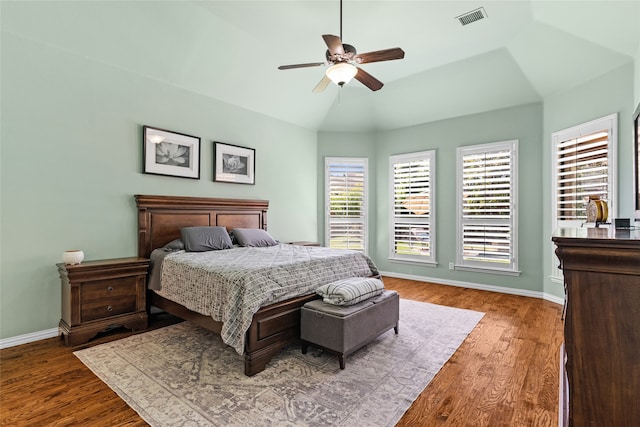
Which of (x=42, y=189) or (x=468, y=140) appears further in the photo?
(x=468, y=140)

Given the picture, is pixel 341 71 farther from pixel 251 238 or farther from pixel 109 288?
pixel 109 288

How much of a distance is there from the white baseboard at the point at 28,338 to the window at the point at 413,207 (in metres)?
5.07

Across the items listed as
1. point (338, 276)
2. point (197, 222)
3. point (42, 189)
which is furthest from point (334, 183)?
point (42, 189)

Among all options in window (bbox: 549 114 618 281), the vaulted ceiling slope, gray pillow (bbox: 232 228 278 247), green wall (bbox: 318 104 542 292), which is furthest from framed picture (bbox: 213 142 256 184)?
window (bbox: 549 114 618 281)

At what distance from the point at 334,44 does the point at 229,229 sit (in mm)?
2954

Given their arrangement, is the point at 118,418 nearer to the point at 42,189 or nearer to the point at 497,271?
the point at 42,189

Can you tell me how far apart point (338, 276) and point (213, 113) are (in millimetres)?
3035

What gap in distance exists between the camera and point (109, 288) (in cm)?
309

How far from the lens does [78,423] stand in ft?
5.96

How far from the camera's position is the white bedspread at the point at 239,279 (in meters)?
2.35

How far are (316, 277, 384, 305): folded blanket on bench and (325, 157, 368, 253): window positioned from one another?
3.32 m

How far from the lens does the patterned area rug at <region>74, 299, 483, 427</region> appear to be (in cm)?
188

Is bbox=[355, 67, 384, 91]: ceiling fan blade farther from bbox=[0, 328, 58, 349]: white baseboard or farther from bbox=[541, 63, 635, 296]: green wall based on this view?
bbox=[0, 328, 58, 349]: white baseboard

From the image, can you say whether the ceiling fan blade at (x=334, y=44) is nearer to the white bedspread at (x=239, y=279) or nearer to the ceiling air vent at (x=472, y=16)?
the ceiling air vent at (x=472, y=16)
